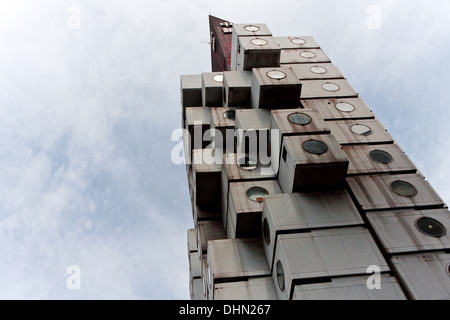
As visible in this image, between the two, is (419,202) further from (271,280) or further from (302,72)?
(302,72)

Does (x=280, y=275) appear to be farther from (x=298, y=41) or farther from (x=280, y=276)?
(x=298, y=41)

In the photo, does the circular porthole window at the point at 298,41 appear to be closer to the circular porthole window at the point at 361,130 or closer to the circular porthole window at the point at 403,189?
the circular porthole window at the point at 361,130

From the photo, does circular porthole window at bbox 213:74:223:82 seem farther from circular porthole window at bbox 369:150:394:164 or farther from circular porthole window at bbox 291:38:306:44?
circular porthole window at bbox 369:150:394:164

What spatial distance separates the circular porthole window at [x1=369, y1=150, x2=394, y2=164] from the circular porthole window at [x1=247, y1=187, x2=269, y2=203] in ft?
24.0

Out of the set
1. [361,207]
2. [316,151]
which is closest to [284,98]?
[316,151]

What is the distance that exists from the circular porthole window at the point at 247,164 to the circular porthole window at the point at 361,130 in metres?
7.92

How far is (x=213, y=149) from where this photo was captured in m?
27.0

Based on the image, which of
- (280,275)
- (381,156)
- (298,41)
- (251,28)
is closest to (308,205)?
(280,275)

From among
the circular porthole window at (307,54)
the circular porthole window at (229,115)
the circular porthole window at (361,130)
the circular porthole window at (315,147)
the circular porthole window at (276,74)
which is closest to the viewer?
the circular porthole window at (315,147)

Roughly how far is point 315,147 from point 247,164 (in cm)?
469

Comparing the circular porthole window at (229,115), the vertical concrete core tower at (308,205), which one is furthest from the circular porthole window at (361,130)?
the circular porthole window at (229,115)

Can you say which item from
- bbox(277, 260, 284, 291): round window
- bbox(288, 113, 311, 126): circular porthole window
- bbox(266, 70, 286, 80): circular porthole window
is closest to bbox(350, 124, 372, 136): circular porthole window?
bbox(288, 113, 311, 126): circular porthole window

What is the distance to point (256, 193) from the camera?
21.5 m

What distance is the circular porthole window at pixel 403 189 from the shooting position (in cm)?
2095
